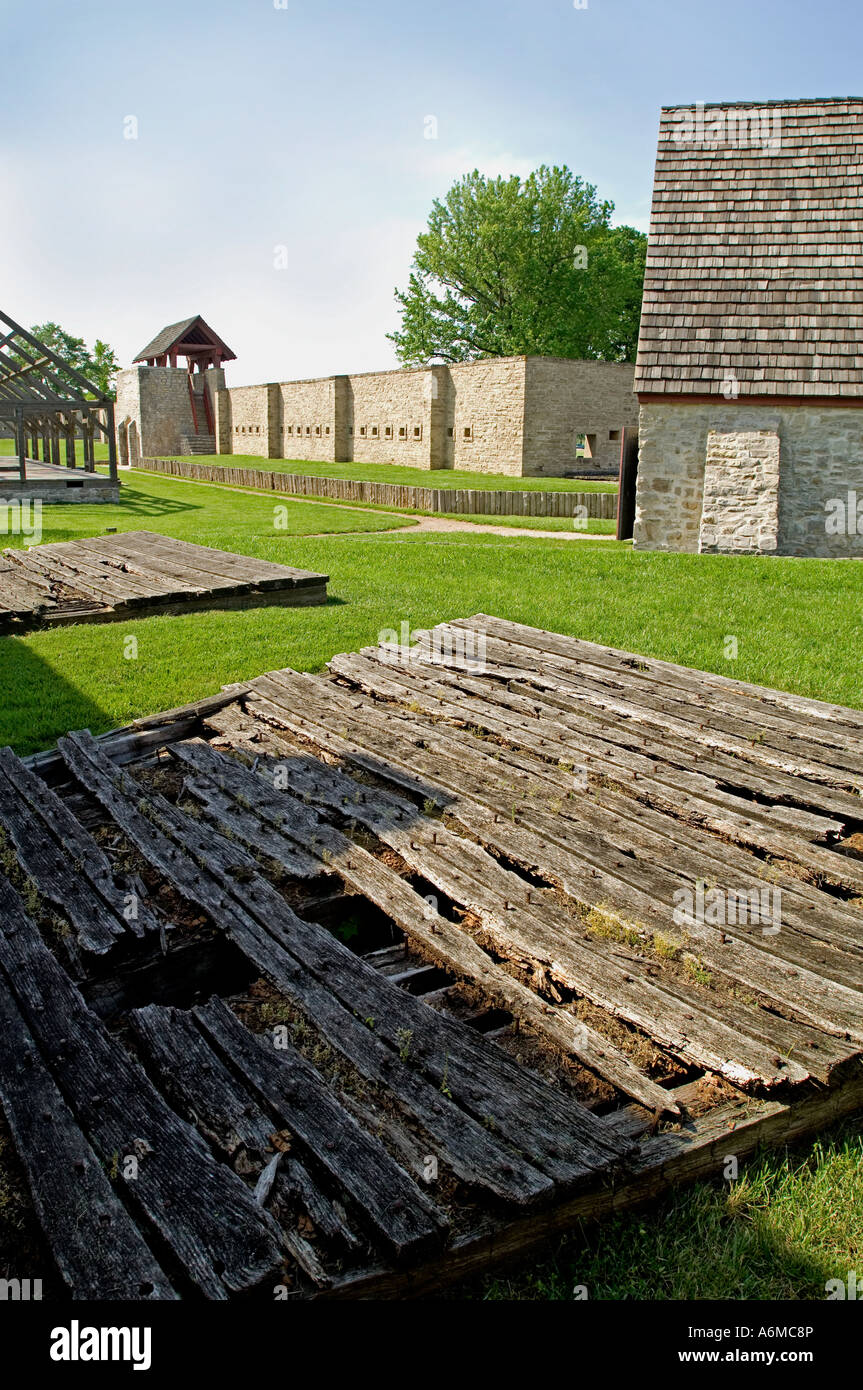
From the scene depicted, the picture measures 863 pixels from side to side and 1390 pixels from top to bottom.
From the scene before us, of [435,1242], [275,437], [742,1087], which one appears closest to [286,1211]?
[435,1242]

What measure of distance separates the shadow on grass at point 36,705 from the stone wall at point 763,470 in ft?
32.5

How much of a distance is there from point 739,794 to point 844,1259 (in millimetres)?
2866

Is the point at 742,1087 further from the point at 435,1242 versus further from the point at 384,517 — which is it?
the point at 384,517

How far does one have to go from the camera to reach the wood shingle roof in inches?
567

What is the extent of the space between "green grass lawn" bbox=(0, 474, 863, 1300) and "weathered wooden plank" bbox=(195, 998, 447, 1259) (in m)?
0.26

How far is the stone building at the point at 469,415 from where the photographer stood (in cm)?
3170

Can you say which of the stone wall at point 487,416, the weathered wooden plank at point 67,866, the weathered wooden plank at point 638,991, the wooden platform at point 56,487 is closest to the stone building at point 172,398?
the stone wall at point 487,416

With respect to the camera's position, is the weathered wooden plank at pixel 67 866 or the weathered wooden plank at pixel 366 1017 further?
the weathered wooden plank at pixel 67 866

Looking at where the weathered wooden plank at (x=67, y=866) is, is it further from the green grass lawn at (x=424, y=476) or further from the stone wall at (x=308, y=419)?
the stone wall at (x=308, y=419)

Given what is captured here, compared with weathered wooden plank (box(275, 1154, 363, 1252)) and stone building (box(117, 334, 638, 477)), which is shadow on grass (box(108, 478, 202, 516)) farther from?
weathered wooden plank (box(275, 1154, 363, 1252))

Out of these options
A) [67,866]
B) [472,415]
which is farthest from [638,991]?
[472,415]

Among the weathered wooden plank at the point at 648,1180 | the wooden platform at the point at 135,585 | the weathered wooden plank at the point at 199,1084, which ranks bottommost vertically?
the weathered wooden plank at the point at 648,1180

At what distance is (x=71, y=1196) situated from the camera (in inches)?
98.8

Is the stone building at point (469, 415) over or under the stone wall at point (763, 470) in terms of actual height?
over
